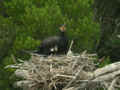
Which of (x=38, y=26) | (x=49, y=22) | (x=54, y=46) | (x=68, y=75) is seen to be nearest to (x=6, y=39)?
(x=38, y=26)

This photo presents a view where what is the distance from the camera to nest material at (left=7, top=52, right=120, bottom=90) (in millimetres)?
7001

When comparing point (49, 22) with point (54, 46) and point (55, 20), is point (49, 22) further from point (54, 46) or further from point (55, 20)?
point (54, 46)

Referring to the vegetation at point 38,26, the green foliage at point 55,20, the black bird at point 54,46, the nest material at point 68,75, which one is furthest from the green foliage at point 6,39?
the nest material at point 68,75

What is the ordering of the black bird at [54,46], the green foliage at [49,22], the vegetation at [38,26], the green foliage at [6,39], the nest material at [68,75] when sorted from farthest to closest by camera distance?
the green foliage at [49,22], the vegetation at [38,26], the green foliage at [6,39], the black bird at [54,46], the nest material at [68,75]

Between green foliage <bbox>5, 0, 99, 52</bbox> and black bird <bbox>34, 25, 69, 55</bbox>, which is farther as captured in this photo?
green foliage <bbox>5, 0, 99, 52</bbox>

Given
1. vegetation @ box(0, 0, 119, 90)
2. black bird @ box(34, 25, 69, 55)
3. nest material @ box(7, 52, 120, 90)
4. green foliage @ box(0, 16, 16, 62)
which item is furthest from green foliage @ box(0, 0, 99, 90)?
nest material @ box(7, 52, 120, 90)

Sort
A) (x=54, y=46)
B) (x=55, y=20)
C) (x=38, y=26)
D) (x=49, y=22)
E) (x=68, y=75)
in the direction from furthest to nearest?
(x=38, y=26), (x=55, y=20), (x=49, y=22), (x=54, y=46), (x=68, y=75)

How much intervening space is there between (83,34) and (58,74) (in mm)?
5535

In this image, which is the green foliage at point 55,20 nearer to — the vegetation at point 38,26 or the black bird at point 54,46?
the vegetation at point 38,26

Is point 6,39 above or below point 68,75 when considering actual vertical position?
below

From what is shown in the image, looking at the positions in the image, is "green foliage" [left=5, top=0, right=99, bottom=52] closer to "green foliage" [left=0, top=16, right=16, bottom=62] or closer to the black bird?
"green foliage" [left=0, top=16, right=16, bottom=62]

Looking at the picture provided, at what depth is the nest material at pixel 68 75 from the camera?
23.0ft

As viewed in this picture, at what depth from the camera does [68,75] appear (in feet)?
24.2

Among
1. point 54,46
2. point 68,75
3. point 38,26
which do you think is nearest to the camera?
point 68,75
